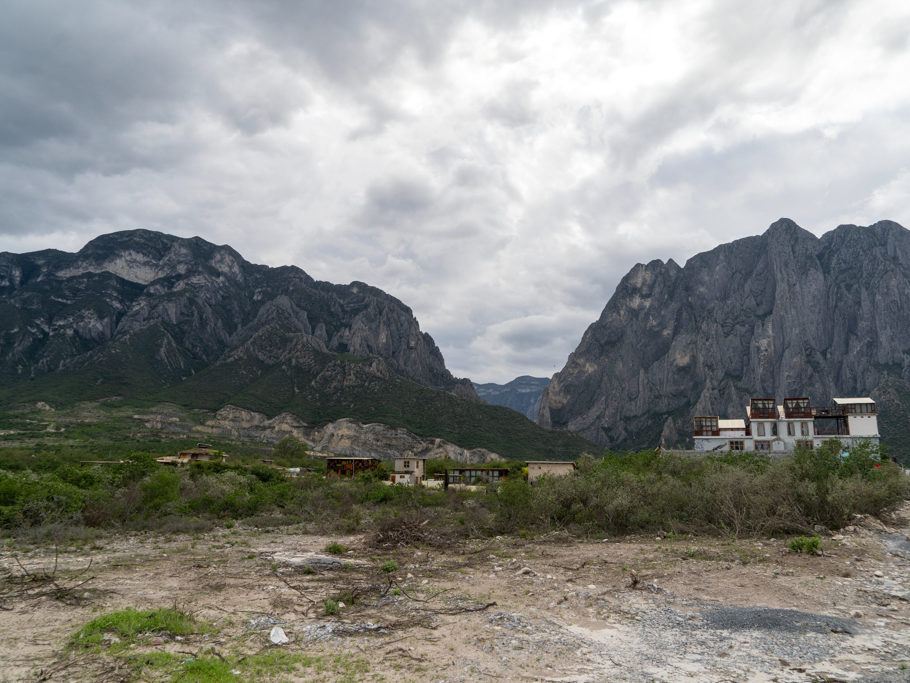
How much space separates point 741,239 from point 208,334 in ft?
631

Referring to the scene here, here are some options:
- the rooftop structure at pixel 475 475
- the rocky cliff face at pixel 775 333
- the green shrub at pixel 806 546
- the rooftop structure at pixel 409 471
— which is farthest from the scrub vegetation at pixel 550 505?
the rocky cliff face at pixel 775 333

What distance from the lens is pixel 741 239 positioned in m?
192

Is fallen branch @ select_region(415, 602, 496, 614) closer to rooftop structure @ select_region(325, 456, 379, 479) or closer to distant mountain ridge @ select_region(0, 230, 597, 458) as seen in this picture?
rooftop structure @ select_region(325, 456, 379, 479)

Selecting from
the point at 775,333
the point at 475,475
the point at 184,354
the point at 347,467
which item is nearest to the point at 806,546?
the point at 475,475

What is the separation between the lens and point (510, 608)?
1155cm

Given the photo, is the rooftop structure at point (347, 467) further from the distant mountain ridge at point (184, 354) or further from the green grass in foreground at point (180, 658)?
the green grass in foreground at point (180, 658)

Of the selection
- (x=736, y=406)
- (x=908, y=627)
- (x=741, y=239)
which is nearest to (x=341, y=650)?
(x=908, y=627)

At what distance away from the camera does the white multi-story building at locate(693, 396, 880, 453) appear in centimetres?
5228

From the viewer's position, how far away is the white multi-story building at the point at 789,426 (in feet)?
172

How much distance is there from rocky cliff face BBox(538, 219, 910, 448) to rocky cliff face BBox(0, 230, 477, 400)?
95848 millimetres

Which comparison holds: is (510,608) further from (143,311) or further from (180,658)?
(143,311)

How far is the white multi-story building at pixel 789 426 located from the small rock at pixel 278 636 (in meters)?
51.0

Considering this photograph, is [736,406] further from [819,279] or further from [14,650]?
[14,650]

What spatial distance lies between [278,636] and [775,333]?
189301mm
